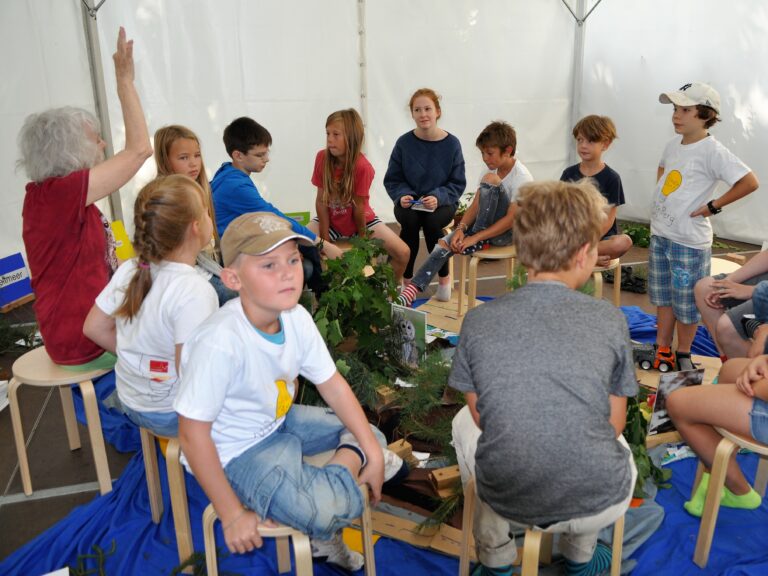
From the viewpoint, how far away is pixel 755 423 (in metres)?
1.67

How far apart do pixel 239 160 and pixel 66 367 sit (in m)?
1.46

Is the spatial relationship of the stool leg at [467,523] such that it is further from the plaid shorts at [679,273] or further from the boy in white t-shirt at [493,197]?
the boy in white t-shirt at [493,197]

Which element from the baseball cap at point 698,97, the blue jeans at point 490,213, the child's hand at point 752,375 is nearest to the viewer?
the child's hand at point 752,375

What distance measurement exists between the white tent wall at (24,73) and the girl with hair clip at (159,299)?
2811mm

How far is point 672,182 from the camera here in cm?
299

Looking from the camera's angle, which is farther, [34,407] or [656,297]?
[656,297]

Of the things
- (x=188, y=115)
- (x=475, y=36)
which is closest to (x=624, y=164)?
(x=475, y=36)

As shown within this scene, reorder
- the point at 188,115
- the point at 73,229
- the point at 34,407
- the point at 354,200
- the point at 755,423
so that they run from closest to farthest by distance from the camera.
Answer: the point at 755,423, the point at 73,229, the point at 34,407, the point at 354,200, the point at 188,115

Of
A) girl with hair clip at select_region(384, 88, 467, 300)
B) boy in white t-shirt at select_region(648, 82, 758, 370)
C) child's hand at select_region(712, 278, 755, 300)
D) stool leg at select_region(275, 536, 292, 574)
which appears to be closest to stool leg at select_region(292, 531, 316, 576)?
stool leg at select_region(275, 536, 292, 574)

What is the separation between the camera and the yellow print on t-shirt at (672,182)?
296 centimetres

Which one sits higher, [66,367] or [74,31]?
[74,31]

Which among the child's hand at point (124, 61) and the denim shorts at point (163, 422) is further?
the child's hand at point (124, 61)

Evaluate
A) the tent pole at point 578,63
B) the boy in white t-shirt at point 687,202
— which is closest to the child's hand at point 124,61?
the boy in white t-shirt at point 687,202

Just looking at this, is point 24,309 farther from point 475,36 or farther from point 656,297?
point 475,36
